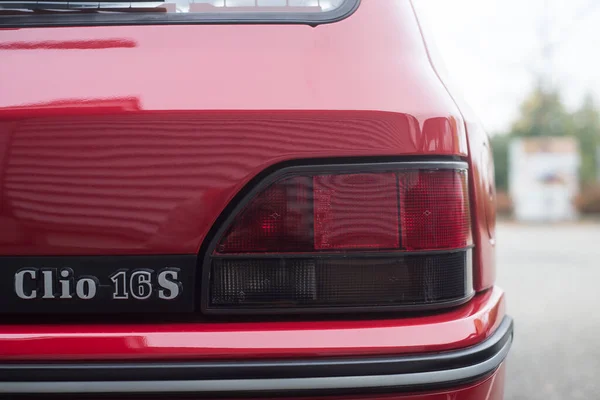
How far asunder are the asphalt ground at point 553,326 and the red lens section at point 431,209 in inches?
85.1

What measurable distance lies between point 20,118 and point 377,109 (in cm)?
66

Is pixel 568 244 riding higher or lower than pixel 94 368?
lower

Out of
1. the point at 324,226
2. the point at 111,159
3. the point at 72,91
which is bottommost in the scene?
the point at 324,226

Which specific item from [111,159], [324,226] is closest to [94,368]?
[111,159]

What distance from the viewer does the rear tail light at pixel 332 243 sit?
116 cm

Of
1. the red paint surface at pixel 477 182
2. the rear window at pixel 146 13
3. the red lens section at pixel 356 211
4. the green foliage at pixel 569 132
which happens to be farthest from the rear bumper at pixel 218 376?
the green foliage at pixel 569 132

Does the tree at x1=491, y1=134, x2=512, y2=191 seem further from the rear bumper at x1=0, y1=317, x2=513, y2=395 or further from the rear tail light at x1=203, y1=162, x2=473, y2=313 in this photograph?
the rear bumper at x1=0, y1=317, x2=513, y2=395

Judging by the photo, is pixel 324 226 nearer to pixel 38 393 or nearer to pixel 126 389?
pixel 126 389

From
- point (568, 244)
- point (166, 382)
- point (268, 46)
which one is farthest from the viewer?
point (568, 244)

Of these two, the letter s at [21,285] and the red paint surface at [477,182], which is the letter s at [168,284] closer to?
the letter s at [21,285]

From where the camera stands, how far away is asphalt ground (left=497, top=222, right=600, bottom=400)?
10.6 feet

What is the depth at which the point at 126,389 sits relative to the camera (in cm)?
108

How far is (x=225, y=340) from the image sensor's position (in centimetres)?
112

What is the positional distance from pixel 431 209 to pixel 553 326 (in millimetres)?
3898
